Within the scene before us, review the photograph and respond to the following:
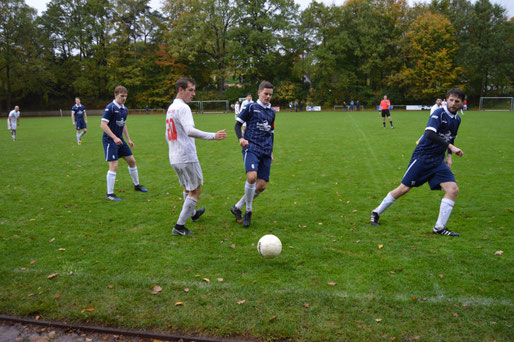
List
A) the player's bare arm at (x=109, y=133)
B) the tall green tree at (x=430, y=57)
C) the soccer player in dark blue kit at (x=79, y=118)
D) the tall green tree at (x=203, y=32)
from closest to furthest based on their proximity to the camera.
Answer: the player's bare arm at (x=109, y=133), the soccer player in dark blue kit at (x=79, y=118), the tall green tree at (x=430, y=57), the tall green tree at (x=203, y=32)

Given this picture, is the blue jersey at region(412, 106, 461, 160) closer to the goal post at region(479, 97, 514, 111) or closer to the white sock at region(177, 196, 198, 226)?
the white sock at region(177, 196, 198, 226)

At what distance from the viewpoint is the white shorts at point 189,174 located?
17.8ft

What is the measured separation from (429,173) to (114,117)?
6.39 metres

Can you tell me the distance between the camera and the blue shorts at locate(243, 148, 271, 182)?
19.5ft

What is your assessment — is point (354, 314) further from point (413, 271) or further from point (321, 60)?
point (321, 60)

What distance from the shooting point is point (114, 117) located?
784 cm

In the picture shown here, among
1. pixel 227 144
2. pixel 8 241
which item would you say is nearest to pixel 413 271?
pixel 8 241

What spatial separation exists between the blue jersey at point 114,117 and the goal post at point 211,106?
42108 millimetres

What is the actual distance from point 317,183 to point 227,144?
8.06m

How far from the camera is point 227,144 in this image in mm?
16312

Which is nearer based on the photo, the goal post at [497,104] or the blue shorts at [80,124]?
the blue shorts at [80,124]

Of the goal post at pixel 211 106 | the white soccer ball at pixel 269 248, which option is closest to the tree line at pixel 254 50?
the goal post at pixel 211 106

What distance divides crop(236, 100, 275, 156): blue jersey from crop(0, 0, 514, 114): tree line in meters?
49.4

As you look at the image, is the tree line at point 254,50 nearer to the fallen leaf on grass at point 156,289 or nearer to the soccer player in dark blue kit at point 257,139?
the soccer player in dark blue kit at point 257,139
